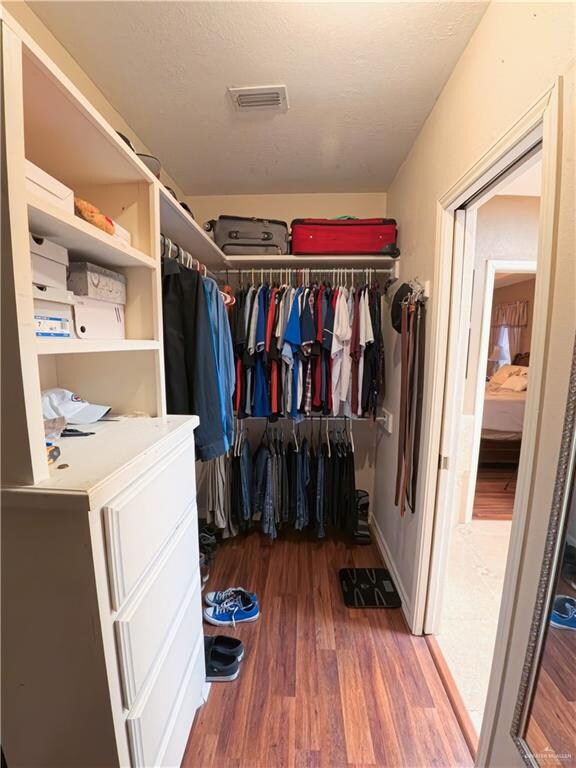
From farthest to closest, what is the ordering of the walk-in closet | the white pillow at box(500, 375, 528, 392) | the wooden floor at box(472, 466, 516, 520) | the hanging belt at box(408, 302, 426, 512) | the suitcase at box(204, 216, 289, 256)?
the white pillow at box(500, 375, 528, 392)
the wooden floor at box(472, 466, 516, 520)
the suitcase at box(204, 216, 289, 256)
the hanging belt at box(408, 302, 426, 512)
the walk-in closet

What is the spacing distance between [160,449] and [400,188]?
208 centimetres

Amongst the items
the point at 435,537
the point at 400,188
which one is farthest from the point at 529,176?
the point at 435,537

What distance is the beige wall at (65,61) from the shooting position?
3.33 feet

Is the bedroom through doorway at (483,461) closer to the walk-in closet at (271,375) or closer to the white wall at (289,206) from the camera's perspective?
the walk-in closet at (271,375)

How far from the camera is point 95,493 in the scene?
62 centimetres

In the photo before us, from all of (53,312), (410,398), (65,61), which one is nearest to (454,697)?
(410,398)

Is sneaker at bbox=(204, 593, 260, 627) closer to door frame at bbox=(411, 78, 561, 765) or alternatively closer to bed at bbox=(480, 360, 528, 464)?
door frame at bbox=(411, 78, 561, 765)

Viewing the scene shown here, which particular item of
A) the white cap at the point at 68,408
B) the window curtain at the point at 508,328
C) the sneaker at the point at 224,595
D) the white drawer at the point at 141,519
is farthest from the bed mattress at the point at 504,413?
the white cap at the point at 68,408

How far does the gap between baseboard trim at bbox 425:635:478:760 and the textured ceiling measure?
8.36 feet

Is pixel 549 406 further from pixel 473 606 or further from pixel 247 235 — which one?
pixel 247 235

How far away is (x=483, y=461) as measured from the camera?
3.61 meters

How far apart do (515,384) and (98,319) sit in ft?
13.8

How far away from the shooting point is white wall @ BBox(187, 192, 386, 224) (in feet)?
7.60

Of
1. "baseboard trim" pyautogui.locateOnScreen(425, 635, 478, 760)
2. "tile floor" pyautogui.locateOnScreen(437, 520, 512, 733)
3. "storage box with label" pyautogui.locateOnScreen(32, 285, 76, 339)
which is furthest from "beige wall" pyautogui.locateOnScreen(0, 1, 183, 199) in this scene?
"tile floor" pyautogui.locateOnScreen(437, 520, 512, 733)
